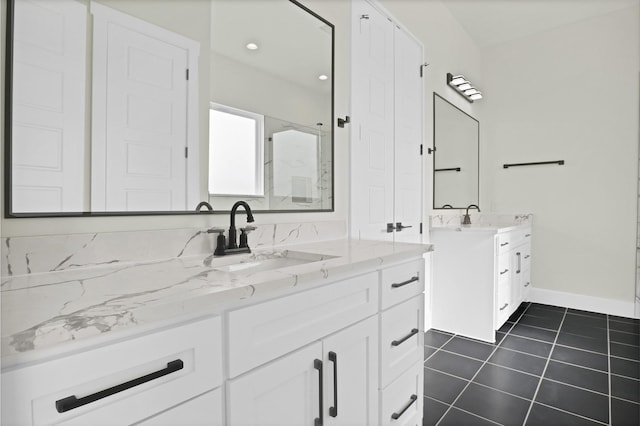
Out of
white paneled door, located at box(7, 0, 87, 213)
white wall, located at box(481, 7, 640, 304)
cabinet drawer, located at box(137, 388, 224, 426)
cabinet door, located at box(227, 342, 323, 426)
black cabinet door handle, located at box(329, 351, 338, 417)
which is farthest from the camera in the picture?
white wall, located at box(481, 7, 640, 304)

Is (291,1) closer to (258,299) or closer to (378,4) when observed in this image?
(378,4)

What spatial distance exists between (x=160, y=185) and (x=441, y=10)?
3229mm

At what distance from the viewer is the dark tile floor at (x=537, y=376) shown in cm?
169

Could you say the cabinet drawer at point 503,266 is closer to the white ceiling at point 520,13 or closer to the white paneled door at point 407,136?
A: the white paneled door at point 407,136

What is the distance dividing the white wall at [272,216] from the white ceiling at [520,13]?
1.94 meters

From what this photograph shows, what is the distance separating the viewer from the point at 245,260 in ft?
4.18

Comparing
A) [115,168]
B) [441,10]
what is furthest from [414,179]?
[115,168]

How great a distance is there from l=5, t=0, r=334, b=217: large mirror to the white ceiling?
235 cm

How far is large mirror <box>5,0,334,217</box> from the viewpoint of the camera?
89 cm

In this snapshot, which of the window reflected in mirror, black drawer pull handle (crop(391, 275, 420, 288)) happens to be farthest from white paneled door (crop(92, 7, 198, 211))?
black drawer pull handle (crop(391, 275, 420, 288))

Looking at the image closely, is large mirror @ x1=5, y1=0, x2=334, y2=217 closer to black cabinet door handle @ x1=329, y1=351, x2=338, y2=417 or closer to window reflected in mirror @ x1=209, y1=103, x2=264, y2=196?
window reflected in mirror @ x1=209, y1=103, x2=264, y2=196

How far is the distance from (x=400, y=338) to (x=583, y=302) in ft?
10.8

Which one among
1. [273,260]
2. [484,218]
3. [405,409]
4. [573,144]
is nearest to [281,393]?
[273,260]

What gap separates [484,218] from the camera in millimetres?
4051
